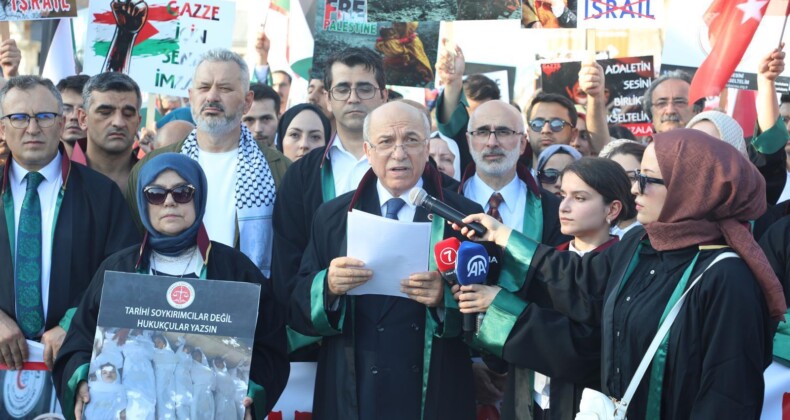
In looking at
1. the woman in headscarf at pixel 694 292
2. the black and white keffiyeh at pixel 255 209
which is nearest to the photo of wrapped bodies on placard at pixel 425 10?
→ the black and white keffiyeh at pixel 255 209

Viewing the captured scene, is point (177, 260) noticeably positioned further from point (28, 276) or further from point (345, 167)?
point (345, 167)

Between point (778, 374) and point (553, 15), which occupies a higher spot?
point (553, 15)

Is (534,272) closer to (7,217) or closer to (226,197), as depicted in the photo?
(226,197)

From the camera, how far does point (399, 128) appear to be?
510 centimetres

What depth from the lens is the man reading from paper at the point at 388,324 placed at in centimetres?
488

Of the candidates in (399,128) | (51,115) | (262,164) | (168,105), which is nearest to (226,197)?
(262,164)

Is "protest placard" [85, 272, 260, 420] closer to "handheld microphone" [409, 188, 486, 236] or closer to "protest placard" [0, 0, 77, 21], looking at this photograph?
"handheld microphone" [409, 188, 486, 236]

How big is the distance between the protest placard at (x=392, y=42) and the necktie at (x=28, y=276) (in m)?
2.96

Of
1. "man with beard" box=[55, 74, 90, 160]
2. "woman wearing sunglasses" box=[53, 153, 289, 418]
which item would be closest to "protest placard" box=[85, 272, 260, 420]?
"woman wearing sunglasses" box=[53, 153, 289, 418]

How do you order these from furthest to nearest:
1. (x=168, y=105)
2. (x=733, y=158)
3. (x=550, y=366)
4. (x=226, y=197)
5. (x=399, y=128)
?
(x=168, y=105) → (x=226, y=197) → (x=399, y=128) → (x=550, y=366) → (x=733, y=158)

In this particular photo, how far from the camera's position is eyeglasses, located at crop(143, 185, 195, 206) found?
484cm

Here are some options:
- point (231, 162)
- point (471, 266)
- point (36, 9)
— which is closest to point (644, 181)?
point (471, 266)

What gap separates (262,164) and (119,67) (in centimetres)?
251

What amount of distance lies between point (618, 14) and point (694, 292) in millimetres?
4541
